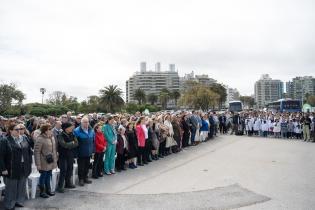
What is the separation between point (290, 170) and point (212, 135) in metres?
11.7

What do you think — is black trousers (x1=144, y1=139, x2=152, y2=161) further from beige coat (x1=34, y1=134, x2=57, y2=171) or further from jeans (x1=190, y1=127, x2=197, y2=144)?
jeans (x1=190, y1=127, x2=197, y2=144)

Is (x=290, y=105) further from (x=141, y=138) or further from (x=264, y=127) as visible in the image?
(x=141, y=138)

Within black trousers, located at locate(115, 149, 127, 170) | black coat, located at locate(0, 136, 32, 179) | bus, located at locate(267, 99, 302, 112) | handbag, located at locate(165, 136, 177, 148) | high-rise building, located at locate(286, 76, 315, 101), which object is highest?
high-rise building, located at locate(286, 76, 315, 101)

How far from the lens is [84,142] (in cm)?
937

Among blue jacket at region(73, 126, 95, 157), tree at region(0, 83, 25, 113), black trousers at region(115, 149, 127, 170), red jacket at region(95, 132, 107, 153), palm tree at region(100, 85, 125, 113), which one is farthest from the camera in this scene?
palm tree at region(100, 85, 125, 113)

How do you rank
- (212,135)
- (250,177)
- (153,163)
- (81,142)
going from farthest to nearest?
(212,135)
(153,163)
(250,177)
(81,142)

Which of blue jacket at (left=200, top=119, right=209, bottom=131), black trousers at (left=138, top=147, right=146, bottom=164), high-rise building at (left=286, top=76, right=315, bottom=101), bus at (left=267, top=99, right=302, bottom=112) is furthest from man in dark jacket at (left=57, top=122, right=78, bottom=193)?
high-rise building at (left=286, top=76, right=315, bottom=101)

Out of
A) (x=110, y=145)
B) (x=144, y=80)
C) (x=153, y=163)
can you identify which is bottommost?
(x=153, y=163)

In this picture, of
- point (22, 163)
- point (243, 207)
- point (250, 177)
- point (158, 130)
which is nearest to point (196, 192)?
point (243, 207)

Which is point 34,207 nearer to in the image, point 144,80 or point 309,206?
point 309,206

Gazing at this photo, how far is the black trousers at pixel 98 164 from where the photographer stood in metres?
10.3

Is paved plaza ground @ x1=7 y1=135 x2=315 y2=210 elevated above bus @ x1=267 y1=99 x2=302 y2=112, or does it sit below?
below

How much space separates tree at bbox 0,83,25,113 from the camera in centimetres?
7049

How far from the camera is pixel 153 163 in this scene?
43.0ft
